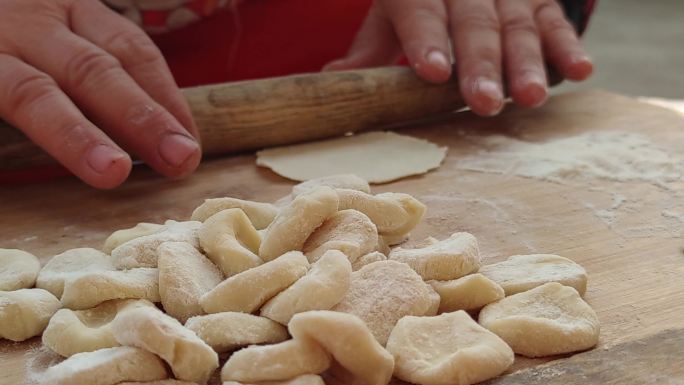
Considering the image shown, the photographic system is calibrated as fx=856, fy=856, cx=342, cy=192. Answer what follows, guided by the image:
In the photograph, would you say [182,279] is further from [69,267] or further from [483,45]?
[483,45]

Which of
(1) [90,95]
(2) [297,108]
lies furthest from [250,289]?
Result: (2) [297,108]

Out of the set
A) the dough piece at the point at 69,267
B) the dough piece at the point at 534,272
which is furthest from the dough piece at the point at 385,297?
the dough piece at the point at 69,267

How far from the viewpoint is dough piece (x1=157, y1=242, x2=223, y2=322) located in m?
1.05

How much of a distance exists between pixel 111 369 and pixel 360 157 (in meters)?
0.89

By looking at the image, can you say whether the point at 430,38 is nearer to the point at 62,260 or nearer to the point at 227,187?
the point at 227,187

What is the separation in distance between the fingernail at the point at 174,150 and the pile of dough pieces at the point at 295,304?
23 centimetres

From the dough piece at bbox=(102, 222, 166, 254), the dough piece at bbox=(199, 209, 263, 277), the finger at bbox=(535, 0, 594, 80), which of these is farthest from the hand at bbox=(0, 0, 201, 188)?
the finger at bbox=(535, 0, 594, 80)

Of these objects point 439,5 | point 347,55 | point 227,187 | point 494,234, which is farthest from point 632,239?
point 347,55

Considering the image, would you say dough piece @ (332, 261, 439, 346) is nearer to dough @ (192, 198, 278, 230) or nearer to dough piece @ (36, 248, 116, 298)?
dough @ (192, 198, 278, 230)

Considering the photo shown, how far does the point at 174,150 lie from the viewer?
4.84 feet

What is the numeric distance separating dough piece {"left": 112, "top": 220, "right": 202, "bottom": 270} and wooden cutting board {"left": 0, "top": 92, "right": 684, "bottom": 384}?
0.16m

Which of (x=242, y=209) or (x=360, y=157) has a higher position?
(x=242, y=209)

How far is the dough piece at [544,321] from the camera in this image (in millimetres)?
1019

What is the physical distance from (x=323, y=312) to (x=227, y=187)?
A: 0.72 metres
